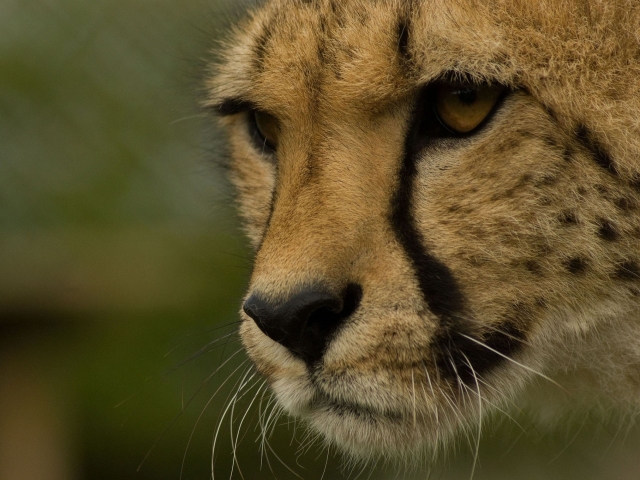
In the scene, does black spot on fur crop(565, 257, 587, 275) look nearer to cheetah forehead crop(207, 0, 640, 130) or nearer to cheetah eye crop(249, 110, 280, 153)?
cheetah forehead crop(207, 0, 640, 130)

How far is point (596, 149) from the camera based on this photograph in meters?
0.91

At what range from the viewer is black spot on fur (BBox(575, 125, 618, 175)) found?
900mm

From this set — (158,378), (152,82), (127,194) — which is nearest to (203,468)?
(158,378)

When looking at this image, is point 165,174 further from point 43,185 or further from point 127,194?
point 43,185

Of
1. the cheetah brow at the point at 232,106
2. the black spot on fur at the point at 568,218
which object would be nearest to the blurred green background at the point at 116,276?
the cheetah brow at the point at 232,106

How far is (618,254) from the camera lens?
36.4 inches

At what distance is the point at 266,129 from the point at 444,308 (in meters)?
0.42

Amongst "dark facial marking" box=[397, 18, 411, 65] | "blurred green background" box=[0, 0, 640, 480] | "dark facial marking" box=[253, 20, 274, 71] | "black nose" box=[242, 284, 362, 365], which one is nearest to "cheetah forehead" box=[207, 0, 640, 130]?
"dark facial marking" box=[397, 18, 411, 65]

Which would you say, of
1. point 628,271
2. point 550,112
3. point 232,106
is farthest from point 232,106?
point 628,271

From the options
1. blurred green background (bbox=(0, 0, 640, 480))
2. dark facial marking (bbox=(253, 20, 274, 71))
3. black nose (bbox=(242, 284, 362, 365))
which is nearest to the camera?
black nose (bbox=(242, 284, 362, 365))

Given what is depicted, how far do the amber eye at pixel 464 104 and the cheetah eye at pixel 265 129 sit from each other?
0.81ft

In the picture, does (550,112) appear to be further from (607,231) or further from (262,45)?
(262,45)

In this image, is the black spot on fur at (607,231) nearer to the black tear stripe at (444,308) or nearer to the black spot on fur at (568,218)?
the black spot on fur at (568,218)

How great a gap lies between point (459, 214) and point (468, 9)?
0.23 metres
